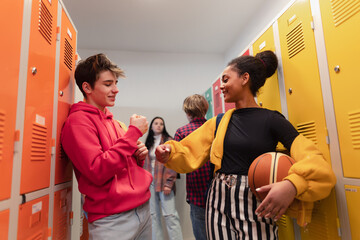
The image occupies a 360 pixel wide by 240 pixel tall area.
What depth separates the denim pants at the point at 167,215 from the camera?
363 cm

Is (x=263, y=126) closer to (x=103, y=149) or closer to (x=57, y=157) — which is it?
(x=103, y=149)

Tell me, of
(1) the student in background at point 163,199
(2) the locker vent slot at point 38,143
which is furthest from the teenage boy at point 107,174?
(1) the student in background at point 163,199

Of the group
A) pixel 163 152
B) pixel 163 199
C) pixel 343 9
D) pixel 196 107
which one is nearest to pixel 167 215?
pixel 163 199

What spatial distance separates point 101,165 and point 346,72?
1444 mm

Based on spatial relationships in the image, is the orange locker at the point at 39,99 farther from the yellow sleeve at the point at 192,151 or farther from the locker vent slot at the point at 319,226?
the locker vent slot at the point at 319,226

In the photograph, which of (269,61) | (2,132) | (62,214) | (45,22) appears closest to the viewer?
(2,132)

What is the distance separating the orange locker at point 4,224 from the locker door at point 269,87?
6.05ft

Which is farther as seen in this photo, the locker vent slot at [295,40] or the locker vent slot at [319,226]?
the locker vent slot at [295,40]

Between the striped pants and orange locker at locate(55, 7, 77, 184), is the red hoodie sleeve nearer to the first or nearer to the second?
orange locker at locate(55, 7, 77, 184)

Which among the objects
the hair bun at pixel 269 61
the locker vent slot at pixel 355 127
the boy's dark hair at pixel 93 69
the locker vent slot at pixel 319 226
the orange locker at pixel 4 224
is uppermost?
the hair bun at pixel 269 61

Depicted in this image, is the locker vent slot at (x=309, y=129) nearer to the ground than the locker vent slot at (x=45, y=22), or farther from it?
nearer to the ground

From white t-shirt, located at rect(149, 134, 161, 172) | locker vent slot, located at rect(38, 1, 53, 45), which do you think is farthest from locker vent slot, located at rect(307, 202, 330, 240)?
white t-shirt, located at rect(149, 134, 161, 172)

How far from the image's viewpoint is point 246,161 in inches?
58.5

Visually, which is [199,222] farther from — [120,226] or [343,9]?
[343,9]
